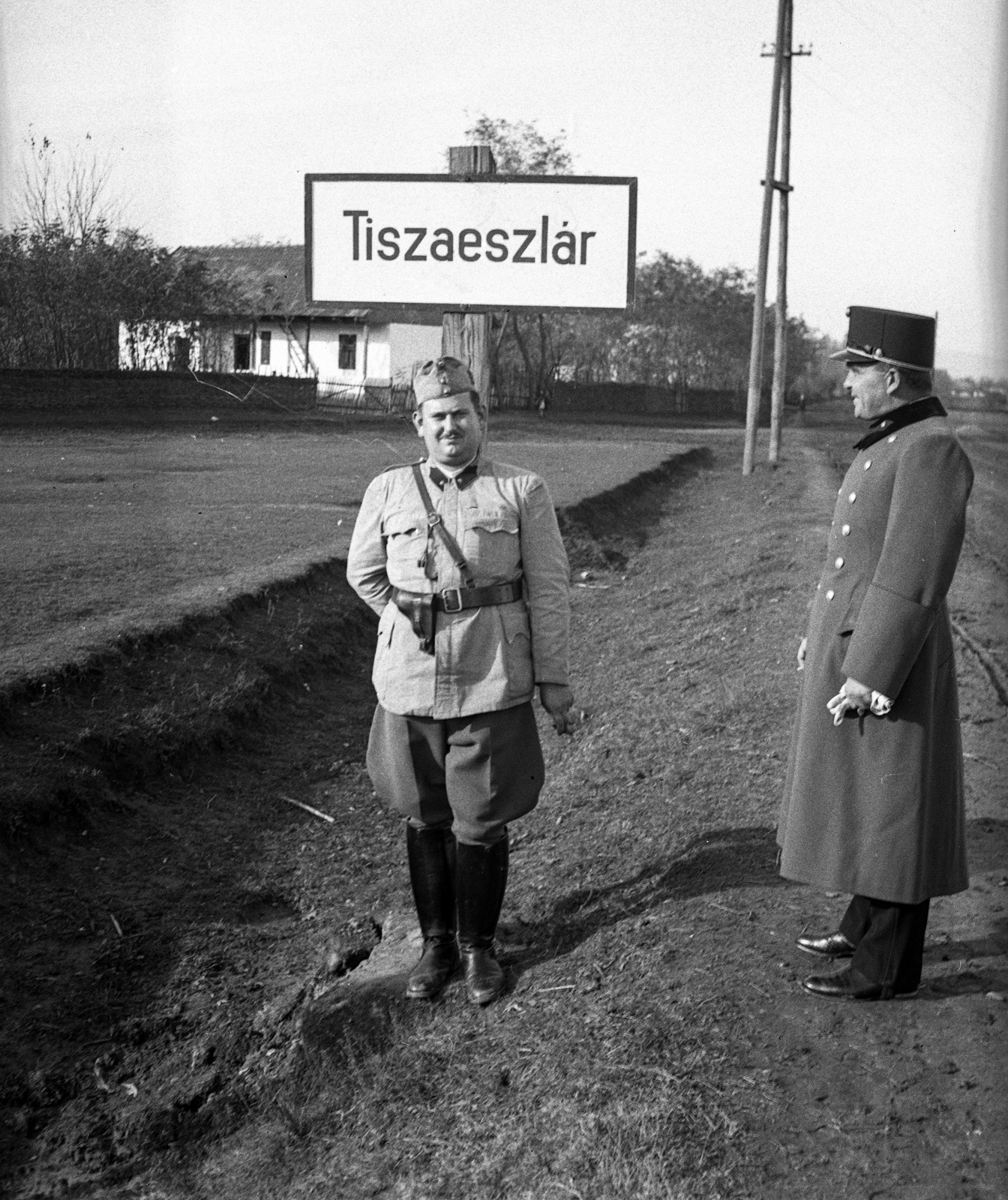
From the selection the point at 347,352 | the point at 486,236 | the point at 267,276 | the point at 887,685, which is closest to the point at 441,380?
the point at 486,236

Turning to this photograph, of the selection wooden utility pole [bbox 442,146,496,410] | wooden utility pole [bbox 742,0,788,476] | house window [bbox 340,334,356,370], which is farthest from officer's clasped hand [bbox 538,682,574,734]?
house window [bbox 340,334,356,370]

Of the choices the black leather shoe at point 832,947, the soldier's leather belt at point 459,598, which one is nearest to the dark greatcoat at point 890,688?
the black leather shoe at point 832,947

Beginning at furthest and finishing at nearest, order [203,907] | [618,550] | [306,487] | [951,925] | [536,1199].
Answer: [306,487] → [618,550] → [203,907] → [951,925] → [536,1199]

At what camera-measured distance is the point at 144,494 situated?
54.5 ft

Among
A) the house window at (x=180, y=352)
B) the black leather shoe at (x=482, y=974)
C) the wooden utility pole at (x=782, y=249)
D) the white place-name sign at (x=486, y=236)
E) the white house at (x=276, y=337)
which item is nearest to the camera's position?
the black leather shoe at (x=482, y=974)

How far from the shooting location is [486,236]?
4.86 m

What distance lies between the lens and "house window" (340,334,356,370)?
169 ft

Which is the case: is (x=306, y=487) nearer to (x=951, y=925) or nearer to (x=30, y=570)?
(x=30, y=570)

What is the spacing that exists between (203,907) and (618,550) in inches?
416

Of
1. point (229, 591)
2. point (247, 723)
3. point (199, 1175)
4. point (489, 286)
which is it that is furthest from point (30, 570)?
point (199, 1175)

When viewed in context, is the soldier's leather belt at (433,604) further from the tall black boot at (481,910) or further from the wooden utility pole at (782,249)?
the wooden utility pole at (782,249)

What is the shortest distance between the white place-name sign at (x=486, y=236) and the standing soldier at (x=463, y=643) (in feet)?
2.29

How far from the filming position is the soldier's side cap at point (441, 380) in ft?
13.7

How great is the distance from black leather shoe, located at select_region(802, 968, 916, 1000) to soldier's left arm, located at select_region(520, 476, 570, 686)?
1.14m
